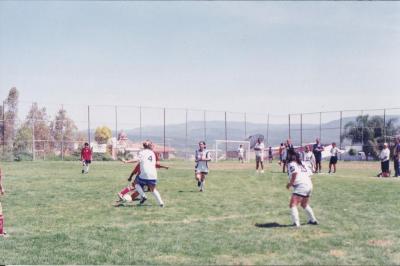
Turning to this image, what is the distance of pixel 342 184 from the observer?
22953mm

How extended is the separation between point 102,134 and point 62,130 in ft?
13.7

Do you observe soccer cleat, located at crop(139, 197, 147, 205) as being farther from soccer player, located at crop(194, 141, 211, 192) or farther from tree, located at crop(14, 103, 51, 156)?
tree, located at crop(14, 103, 51, 156)

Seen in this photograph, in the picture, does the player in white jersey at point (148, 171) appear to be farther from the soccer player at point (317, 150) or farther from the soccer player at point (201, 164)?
the soccer player at point (317, 150)

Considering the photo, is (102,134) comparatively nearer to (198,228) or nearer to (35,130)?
(35,130)

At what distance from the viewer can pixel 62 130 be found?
173 ft

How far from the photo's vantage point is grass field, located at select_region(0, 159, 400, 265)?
8820 millimetres

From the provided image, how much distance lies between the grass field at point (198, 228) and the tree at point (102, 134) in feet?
110

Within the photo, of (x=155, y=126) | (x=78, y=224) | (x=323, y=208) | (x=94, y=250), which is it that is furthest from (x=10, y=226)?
(x=155, y=126)

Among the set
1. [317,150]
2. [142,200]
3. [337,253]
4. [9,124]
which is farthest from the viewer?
[9,124]

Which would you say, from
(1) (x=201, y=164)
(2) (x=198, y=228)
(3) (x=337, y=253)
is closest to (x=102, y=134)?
(1) (x=201, y=164)

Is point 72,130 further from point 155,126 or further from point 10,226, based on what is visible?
point 10,226

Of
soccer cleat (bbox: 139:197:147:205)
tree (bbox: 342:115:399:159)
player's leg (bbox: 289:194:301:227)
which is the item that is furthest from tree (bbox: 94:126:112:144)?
player's leg (bbox: 289:194:301:227)

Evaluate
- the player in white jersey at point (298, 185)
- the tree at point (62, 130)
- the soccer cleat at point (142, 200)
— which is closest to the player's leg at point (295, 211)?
the player in white jersey at point (298, 185)

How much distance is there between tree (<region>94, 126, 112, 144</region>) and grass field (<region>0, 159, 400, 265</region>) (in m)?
33.6
